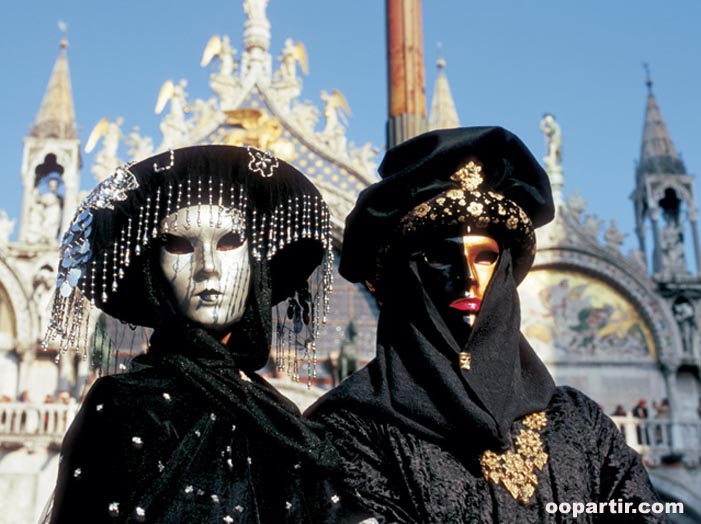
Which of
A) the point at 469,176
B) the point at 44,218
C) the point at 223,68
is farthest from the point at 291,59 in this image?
the point at 469,176

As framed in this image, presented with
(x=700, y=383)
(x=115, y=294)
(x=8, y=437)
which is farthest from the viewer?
(x=700, y=383)

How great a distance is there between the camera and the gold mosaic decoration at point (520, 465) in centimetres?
236

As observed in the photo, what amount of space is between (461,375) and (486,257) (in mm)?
322

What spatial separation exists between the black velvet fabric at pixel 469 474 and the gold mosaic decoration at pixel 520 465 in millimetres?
15

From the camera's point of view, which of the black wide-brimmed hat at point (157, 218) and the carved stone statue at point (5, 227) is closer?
the black wide-brimmed hat at point (157, 218)

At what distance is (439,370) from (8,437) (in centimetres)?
1021

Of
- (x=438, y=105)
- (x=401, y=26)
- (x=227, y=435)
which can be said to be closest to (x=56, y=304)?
(x=227, y=435)

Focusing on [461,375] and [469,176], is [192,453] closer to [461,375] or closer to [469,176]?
[461,375]

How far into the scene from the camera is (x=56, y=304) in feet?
8.80

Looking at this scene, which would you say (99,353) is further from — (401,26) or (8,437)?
(401,26)

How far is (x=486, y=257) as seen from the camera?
102 inches

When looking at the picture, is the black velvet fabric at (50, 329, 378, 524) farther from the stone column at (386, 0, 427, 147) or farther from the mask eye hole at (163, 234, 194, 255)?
the stone column at (386, 0, 427, 147)

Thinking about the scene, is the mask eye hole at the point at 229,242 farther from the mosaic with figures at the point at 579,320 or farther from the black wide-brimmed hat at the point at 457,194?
the mosaic with figures at the point at 579,320

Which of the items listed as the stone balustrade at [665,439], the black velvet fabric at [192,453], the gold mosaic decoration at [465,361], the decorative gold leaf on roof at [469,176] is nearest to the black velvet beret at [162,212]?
the black velvet fabric at [192,453]
